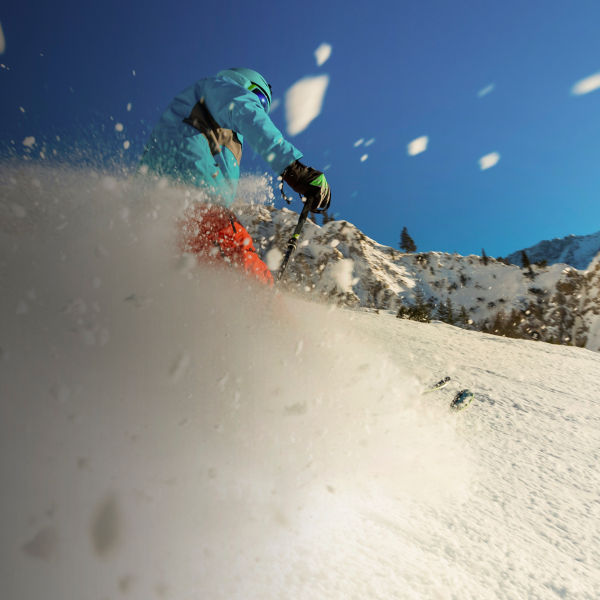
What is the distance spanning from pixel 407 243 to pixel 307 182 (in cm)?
3371

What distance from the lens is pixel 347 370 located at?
194cm

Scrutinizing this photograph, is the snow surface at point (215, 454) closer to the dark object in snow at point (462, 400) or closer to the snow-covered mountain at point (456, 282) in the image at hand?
the dark object in snow at point (462, 400)

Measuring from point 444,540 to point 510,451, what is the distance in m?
0.94

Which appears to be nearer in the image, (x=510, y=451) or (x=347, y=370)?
(x=510, y=451)

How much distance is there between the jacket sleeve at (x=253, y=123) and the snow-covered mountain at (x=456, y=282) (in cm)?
1585

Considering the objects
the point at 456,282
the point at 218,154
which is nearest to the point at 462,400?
the point at 218,154

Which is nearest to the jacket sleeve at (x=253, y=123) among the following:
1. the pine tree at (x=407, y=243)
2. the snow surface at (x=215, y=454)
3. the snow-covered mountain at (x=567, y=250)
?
the snow surface at (x=215, y=454)

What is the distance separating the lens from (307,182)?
83.1 inches

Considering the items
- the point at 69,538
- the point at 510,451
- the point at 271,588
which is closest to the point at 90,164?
the point at 69,538

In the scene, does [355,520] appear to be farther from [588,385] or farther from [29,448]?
[588,385]

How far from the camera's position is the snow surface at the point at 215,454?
0.72 meters

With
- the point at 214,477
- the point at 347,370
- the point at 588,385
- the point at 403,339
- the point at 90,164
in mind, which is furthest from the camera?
the point at 403,339

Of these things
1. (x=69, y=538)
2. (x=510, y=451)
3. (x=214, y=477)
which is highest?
(x=510, y=451)

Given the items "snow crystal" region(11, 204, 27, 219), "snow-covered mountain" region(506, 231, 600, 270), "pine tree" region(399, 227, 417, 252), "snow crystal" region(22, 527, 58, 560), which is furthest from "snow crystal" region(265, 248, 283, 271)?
"snow-covered mountain" region(506, 231, 600, 270)
